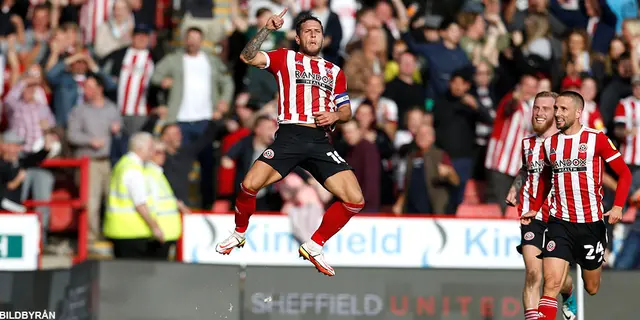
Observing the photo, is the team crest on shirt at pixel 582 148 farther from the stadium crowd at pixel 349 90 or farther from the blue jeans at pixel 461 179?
the blue jeans at pixel 461 179

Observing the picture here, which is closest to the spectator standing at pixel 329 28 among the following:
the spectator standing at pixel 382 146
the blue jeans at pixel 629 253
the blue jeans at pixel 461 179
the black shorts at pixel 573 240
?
the spectator standing at pixel 382 146

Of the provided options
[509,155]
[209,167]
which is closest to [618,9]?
[509,155]

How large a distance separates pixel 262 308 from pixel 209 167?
3051 mm

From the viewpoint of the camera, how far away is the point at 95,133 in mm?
17016

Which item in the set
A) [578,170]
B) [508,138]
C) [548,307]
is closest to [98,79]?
[508,138]

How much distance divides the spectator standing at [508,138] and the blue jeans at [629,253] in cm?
152

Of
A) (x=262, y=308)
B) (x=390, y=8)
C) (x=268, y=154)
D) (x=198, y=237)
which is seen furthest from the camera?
(x=390, y=8)

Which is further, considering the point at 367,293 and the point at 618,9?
the point at 618,9

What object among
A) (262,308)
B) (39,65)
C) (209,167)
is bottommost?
(262,308)

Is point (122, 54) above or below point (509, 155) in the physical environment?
above

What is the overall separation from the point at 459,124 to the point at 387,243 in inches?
80.5

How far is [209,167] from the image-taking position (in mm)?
17234

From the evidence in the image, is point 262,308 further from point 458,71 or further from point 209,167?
point 458,71

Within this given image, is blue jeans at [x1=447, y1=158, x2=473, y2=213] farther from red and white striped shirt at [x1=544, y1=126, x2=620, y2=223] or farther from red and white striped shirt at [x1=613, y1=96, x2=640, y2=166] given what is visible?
red and white striped shirt at [x1=544, y1=126, x2=620, y2=223]
